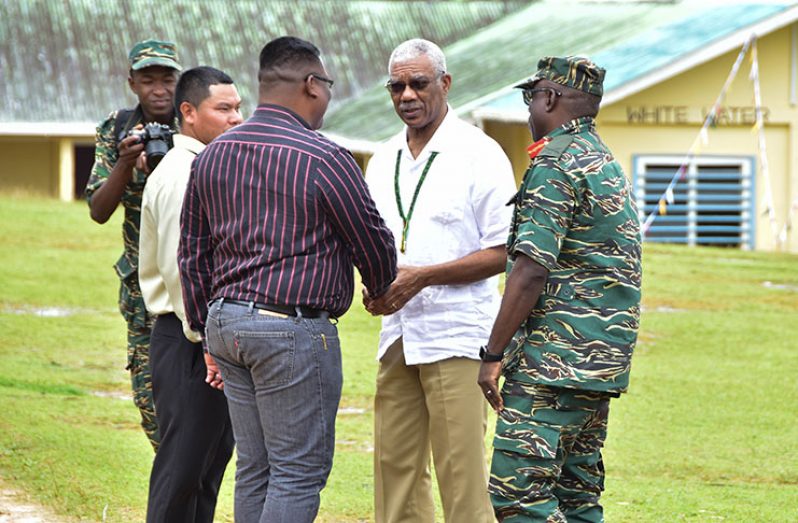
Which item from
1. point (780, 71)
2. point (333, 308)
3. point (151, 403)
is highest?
point (780, 71)

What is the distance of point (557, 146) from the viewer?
4793 millimetres

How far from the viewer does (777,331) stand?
14.6m

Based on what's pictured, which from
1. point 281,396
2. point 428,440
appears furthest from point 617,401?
point 281,396

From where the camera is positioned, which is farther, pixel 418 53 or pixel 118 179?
pixel 118 179

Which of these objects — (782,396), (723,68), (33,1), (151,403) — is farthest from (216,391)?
(33,1)

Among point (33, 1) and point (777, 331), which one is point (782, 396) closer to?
point (777, 331)

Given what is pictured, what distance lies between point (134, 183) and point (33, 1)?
85.0 feet

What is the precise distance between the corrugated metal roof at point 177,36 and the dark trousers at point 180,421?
890 inches

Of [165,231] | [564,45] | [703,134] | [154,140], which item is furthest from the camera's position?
[564,45]

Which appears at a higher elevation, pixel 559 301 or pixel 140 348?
pixel 559 301

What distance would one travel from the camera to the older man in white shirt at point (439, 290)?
5559 mm

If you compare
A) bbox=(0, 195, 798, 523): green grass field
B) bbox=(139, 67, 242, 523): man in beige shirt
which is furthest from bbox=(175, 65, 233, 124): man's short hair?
bbox=(0, 195, 798, 523): green grass field

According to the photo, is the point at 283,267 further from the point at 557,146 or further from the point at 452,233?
the point at 452,233

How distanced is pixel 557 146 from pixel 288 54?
1.00 meters
